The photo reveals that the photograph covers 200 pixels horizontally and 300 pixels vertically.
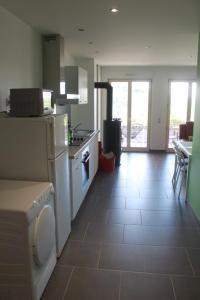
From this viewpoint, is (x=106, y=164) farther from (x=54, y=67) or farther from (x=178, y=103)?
(x=178, y=103)

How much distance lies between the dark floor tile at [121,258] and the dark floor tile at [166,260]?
78mm

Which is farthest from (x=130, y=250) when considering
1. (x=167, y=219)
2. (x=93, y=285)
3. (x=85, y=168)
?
(x=85, y=168)

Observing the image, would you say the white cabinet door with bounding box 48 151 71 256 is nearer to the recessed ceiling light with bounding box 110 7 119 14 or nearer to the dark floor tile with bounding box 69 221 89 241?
the dark floor tile with bounding box 69 221 89 241

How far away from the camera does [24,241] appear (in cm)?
185

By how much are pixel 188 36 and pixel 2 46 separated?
104 inches

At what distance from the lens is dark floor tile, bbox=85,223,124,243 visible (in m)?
3.06

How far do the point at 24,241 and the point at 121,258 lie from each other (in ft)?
4.03

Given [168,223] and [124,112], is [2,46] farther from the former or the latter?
[124,112]

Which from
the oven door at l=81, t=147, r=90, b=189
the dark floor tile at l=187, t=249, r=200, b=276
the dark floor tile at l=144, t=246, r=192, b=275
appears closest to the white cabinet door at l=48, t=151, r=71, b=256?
the dark floor tile at l=144, t=246, r=192, b=275

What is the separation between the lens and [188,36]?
3844 mm

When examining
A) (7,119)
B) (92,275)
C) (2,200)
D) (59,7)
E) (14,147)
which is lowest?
(92,275)

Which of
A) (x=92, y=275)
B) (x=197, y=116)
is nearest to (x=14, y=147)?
(x=92, y=275)

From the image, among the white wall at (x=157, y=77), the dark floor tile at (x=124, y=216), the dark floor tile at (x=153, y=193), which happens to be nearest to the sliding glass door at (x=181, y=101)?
the white wall at (x=157, y=77)

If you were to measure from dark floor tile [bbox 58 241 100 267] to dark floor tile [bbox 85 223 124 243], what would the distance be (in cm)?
14
